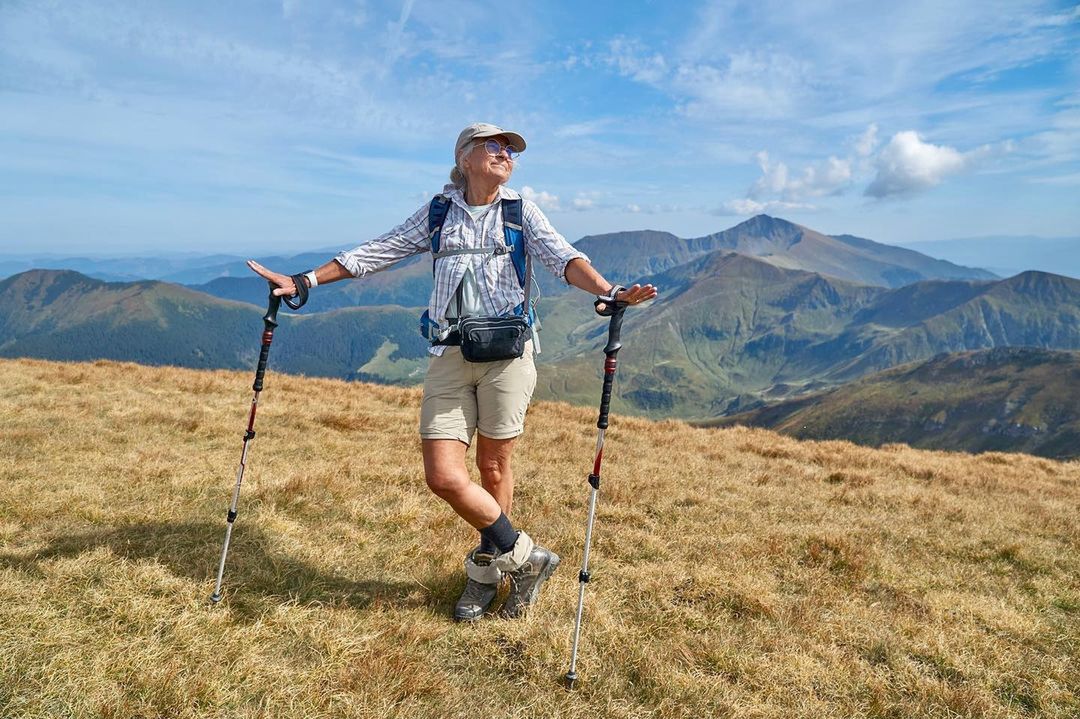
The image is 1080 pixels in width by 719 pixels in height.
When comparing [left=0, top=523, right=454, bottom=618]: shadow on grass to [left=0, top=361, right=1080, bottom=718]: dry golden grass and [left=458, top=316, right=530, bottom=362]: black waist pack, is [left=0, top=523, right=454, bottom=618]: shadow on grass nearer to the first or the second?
[left=0, top=361, right=1080, bottom=718]: dry golden grass

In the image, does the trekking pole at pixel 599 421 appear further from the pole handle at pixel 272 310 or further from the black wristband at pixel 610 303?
the pole handle at pixel 272 310

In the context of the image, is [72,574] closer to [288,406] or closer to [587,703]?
[587,703]

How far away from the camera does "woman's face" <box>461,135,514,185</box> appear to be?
17.4 feet

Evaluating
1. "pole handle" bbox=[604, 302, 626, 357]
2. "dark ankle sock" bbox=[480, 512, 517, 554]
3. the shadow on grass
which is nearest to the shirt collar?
"pole handle" bbox=[604, 302, 626, 357]

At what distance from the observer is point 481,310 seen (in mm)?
5324

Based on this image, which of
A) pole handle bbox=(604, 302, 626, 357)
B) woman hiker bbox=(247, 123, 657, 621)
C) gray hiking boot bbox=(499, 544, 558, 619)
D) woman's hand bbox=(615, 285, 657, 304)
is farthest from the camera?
gray hiking boot bbox=(499, 544, 558, 619)

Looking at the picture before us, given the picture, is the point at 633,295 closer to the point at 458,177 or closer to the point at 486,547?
the point at 458,177

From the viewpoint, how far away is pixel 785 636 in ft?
17.8

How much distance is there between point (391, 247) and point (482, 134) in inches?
55.7

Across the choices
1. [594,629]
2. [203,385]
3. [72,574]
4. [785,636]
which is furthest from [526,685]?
[203,385]

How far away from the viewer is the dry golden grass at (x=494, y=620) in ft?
14.2

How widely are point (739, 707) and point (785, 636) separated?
4.38ft

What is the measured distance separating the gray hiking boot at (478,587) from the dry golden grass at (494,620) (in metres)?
0.22

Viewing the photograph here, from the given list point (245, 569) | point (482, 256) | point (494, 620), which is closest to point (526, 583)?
point (494, 620)
